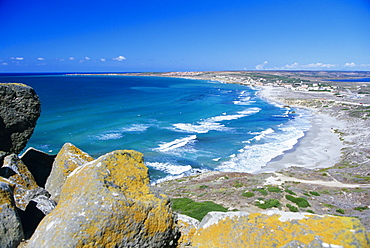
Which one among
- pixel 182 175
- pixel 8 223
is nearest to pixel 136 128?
pixel 182 175

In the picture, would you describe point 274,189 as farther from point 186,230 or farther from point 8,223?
point 8,223

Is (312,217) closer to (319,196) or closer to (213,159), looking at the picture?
(319,196)

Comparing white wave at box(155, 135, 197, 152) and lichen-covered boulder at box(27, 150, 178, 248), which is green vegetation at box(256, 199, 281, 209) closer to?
lichen-covered boulder at box(27, 150, 178, 248)

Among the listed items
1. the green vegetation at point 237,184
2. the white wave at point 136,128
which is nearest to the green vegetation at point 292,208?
the green vegetation at point 237,184

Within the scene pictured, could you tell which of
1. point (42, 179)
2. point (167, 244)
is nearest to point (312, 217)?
point (167, 244)

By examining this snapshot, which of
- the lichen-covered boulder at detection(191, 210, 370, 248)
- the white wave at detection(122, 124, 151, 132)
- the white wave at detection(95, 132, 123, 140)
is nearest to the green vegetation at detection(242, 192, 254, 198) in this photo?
the lichen-covered boulder at detection(191, 210, 370, 248)

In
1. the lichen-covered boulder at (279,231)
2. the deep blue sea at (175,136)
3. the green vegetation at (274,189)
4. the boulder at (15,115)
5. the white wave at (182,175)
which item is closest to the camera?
the lichen-covered boulder at (279,231)

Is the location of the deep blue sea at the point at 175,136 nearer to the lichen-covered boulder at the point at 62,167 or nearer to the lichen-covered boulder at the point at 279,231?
the lichen-covered boulder at the point at 62,167
